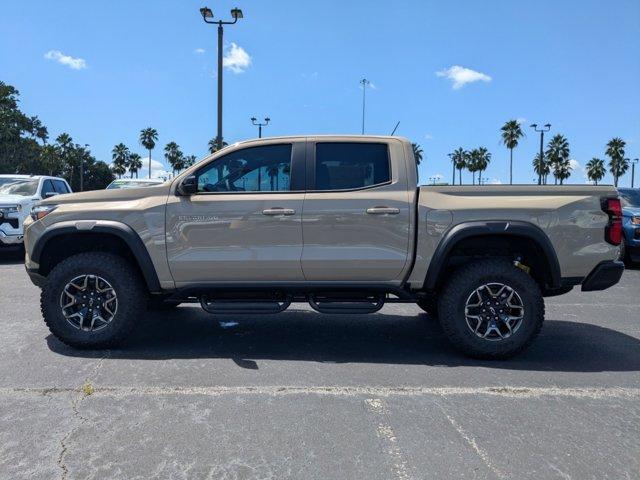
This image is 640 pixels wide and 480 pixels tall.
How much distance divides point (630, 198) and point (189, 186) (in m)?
10.6

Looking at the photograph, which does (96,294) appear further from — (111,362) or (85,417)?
(85,417)

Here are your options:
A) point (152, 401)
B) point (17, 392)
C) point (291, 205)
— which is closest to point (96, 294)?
point (17, 392)

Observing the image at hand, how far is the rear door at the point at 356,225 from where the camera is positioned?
464 centimetres

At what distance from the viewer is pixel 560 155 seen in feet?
225

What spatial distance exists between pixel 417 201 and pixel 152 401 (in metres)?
2.77

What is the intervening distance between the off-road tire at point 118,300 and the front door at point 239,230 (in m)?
0.46

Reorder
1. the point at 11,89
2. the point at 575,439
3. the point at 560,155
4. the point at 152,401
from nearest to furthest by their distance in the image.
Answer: the point at 575,439 < the point at 152,401 < the point at 11,89 < the point at 560,155

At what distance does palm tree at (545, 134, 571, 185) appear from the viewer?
66.0m

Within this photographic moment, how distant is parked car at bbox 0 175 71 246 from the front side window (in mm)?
7448

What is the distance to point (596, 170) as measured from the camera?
274 feet

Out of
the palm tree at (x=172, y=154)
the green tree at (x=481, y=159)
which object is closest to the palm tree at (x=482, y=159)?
the green tree at (x=481, y=159)

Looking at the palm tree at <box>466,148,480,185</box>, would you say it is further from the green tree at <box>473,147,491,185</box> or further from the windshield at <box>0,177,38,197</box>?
the windshield at <box>0,177,38,197</box>

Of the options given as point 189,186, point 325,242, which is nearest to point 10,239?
point 189,186

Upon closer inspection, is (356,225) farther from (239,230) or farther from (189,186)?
(189,186)
